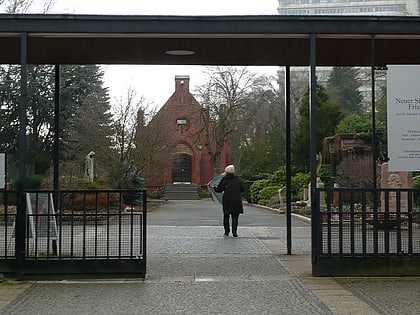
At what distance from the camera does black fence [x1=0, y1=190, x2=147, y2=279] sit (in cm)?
925

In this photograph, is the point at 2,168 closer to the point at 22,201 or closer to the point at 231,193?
the point at 22,201

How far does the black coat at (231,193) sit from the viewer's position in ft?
52.0

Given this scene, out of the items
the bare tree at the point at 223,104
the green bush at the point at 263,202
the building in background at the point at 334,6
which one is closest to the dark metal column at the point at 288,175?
the green bush at the point at 263,202

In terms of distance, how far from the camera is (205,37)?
31.9 feet

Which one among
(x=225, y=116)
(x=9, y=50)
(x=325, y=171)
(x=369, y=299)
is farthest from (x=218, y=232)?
(x=225, y=116)

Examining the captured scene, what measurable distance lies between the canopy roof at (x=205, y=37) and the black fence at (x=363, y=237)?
2415 mm

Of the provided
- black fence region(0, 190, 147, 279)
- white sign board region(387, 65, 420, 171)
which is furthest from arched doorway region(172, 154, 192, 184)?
white sign board region(387, 65, 420, 171)

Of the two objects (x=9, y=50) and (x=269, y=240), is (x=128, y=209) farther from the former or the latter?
(x=269, y=240)

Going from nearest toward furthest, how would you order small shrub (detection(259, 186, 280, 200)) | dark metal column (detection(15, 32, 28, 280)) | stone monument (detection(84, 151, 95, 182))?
dark metal column (detection(15, 32, 28, 280)), stone monument (detection(84, 151, 95, 182)), small shrub (detection(259, 186, 280, 200))

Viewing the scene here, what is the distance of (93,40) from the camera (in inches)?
393

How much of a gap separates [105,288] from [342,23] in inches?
199

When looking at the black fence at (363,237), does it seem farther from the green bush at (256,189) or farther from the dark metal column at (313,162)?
the green bush at (256,189)

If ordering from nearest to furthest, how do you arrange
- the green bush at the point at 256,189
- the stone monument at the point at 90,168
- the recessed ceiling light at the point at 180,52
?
the recessed ceiling light at the point at 180,52 → the stone monument at the point at 90,168 → the green bush at the point at 256,189

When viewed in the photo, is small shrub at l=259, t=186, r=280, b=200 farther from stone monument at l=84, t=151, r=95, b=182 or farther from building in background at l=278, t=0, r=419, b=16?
building in background at l=278, t=0, r=419, b=16
